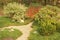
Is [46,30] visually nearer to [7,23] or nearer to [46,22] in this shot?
[46,22]

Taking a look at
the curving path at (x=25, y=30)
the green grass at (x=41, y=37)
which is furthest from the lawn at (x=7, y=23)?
the green grass at (x=41, y=37)

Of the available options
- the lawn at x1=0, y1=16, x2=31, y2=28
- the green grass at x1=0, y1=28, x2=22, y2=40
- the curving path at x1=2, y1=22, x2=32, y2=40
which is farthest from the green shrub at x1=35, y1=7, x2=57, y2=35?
the lawn at x1=0, y1=16, x2=31, y2=28

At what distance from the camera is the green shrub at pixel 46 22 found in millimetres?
24027

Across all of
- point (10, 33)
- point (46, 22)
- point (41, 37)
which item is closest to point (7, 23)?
point (10, 33)

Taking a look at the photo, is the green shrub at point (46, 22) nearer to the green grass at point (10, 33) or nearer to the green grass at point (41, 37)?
the green grass at point (41, 37)

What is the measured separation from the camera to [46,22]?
24969 millimetres

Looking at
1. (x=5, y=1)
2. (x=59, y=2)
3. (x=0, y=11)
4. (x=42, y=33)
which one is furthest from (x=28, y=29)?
(x=59, y=2)

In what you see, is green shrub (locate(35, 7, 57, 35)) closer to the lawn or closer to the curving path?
the curving path

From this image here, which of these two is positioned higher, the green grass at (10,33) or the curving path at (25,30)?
the green grass at (10,33)

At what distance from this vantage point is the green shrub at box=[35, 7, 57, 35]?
946 inches

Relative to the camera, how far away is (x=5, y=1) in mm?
39969

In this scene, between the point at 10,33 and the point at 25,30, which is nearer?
the point at 10,33

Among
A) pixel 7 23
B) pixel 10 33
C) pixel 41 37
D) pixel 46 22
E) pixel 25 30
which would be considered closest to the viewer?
pixel 41 37

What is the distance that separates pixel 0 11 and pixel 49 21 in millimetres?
14487
